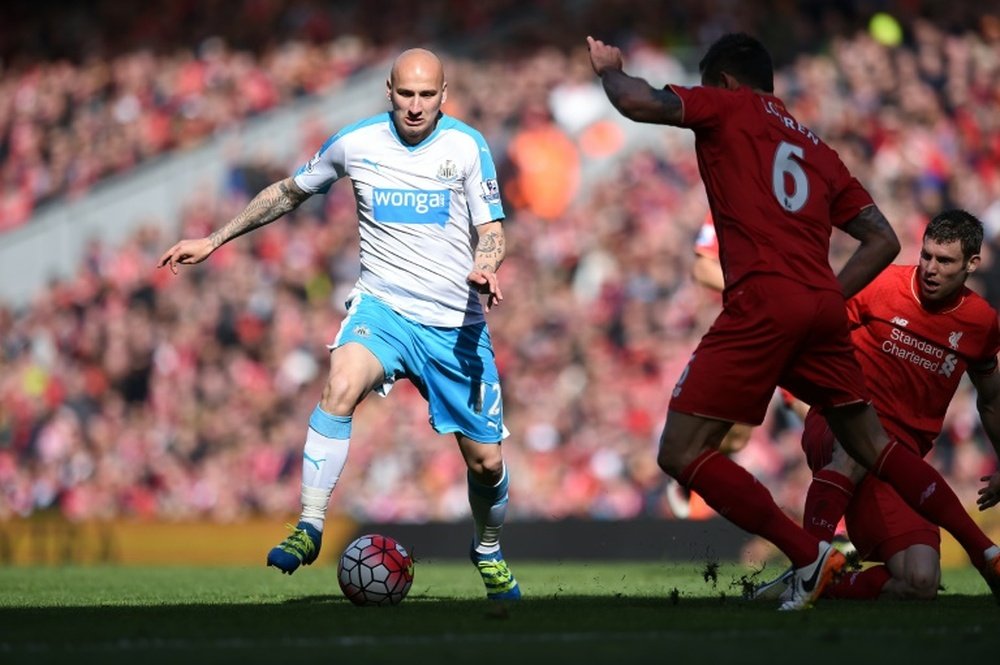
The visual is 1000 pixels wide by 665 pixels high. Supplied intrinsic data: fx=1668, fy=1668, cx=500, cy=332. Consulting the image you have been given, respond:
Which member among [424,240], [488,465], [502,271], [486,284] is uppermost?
[502,271]

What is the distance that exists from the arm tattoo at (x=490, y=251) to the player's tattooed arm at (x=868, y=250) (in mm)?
1671

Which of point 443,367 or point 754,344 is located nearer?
point 754,344

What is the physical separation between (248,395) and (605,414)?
4085 mm

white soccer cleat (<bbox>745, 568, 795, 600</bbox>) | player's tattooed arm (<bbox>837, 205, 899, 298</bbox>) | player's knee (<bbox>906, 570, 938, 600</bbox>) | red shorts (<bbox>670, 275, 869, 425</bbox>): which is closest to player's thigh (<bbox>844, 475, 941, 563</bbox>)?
player's knee (<bbox>906, 570, 938, 600</bbox>)

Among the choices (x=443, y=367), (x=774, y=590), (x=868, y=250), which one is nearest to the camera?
(x=868, y=250)

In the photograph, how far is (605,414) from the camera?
15555 mm

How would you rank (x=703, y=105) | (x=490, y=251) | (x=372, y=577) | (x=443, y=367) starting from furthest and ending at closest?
(x=443, y=367) → (x=490, y=251) → (x=372, y=577) → (x=703, y=105)

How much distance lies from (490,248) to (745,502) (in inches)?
76.5

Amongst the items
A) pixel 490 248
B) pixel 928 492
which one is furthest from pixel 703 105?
pixel 928 492

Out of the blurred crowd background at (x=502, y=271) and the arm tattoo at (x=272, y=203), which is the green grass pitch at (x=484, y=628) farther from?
the blurred crowd background at (x=502, y=271)

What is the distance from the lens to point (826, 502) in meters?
7.86

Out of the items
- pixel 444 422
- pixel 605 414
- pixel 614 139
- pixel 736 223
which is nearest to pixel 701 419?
pixel 736 223

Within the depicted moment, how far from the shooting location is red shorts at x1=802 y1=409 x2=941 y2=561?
8.03m

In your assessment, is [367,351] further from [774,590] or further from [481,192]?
[774,590]
